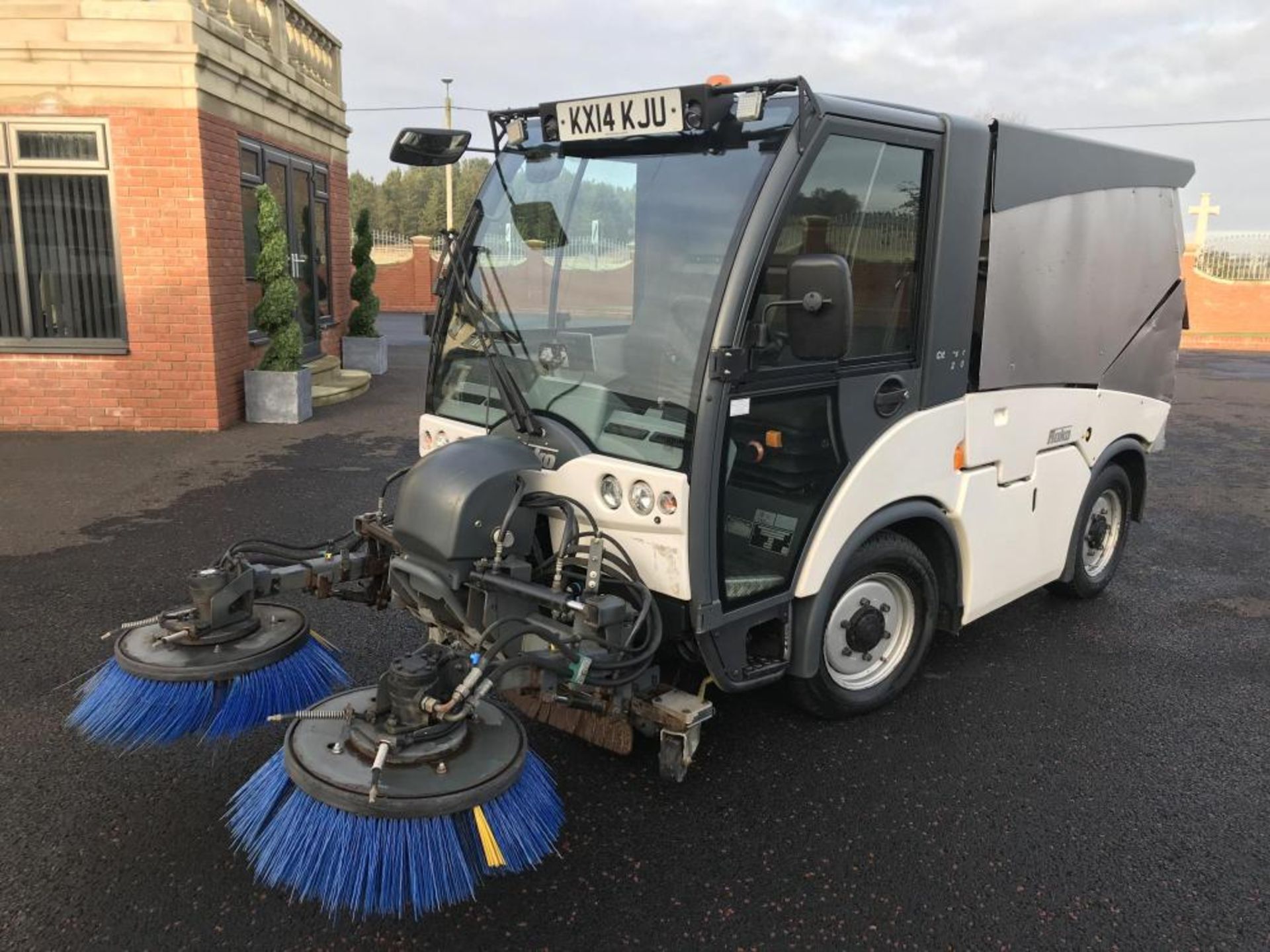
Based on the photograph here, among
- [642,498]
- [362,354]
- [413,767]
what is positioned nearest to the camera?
[413,767]

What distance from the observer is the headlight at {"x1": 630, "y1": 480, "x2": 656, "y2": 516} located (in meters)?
3.22

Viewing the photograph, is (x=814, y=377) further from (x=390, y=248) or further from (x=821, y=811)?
(x=390, y=248)

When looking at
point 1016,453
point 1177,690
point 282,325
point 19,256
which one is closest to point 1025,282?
point 1016,453

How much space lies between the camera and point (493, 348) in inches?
150

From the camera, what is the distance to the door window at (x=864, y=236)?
3.25 m

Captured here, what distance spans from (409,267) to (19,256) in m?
22.2

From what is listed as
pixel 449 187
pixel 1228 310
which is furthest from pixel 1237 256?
pixel 449 187

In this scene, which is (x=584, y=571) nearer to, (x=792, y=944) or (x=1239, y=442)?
(x=792, y=944)

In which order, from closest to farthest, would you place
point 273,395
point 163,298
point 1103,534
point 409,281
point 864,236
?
point 864,236 < point 1103,534 < point 163,298 < point 273,395 < point 409,281

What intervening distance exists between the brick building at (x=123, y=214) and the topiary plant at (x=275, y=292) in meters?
0.25

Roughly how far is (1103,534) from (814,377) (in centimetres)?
328

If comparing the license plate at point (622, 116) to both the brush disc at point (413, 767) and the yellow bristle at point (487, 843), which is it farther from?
the yellow bristle at point (487, 843)

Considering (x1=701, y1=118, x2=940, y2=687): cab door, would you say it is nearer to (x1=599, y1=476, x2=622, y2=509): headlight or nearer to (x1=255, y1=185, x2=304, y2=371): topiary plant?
(x1=599, y1=476, x2=622, y2=509): headlight

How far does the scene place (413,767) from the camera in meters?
2.59
